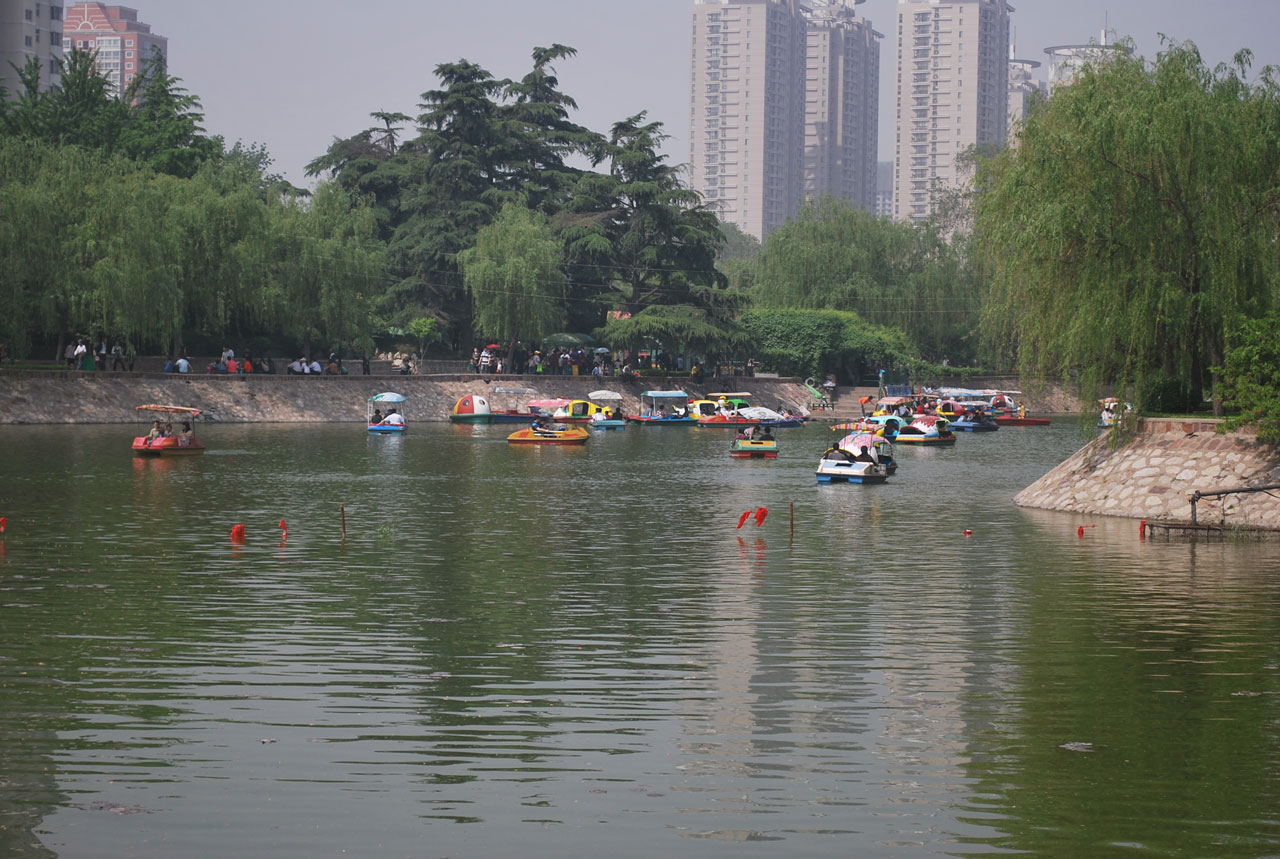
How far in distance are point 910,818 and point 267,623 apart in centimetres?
1193

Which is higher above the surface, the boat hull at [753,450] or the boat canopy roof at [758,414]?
the boat canopy roof at [758,414]

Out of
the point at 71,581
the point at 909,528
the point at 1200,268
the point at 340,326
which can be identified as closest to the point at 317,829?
the point at 71,581

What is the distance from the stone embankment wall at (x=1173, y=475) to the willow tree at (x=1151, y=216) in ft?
6.24

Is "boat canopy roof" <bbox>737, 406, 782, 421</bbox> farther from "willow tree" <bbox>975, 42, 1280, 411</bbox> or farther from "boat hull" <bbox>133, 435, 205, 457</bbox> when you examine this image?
"willow tree" <bbox>975, 42, 1280, 411</bbox>

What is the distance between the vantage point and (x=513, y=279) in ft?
307

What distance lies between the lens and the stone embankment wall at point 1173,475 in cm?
3172

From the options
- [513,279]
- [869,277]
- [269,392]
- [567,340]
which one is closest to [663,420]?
[567,340]

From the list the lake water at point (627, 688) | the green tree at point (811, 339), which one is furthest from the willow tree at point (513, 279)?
the lake water at point (627, 688)

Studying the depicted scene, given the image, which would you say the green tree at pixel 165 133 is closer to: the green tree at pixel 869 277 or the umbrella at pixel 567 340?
the umbrella at pixel 567 340

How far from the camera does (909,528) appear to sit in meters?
35.3

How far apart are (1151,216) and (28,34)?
155 metres

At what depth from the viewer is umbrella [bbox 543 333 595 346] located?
101312 mm

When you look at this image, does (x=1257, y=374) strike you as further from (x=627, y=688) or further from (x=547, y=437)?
(x=547, y=437)

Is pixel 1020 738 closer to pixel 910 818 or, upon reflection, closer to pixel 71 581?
pixel 910 818
